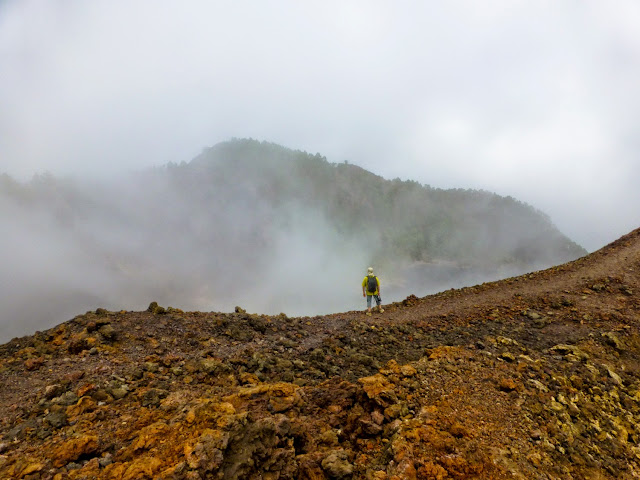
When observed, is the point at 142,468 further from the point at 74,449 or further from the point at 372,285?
the point at 372,285

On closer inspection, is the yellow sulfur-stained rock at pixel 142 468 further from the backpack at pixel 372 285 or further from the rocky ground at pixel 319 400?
the backpack at pixel 372 285

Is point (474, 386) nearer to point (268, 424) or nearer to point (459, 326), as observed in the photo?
point (268, 424)

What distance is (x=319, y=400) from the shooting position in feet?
20.5

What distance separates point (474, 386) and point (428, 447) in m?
2.15

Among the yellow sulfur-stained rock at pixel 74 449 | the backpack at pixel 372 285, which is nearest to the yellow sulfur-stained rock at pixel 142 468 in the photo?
the yellow sulfur-stained rock at pixel 74 449

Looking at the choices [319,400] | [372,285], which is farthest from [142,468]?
[372,285]

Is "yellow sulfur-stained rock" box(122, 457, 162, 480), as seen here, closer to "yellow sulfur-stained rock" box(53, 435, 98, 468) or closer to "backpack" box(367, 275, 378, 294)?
"yellow sulfur-stained rock" box(53, 435, 98, 468)

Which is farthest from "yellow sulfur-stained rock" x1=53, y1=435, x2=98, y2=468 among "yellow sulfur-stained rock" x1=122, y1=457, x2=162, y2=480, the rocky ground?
"yellow sulfur-stained rock" x1=122, y1=457, x2=162, y2=480

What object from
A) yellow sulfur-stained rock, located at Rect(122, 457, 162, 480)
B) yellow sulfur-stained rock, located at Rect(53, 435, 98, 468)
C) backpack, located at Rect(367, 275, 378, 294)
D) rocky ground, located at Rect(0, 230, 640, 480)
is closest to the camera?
yellow sulfur-stained rock, located at Rect(122, 457, 162, 480)

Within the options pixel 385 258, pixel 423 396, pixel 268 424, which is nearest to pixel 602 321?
pixel 423 396

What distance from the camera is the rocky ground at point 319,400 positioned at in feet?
14.8

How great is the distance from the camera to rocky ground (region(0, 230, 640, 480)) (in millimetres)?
4504

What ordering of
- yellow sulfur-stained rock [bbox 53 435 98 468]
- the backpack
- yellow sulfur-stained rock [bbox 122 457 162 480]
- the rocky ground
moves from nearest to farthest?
yellow sulfur-stained rock [bbox 122 457 162 480] → yellow sulfur-stained rock [bbox 53 435 98 468] → the rocky ground → the backpack

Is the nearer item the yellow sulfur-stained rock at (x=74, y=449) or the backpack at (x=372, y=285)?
the yellow sulfur-stained rock at (x=74, y=449)
